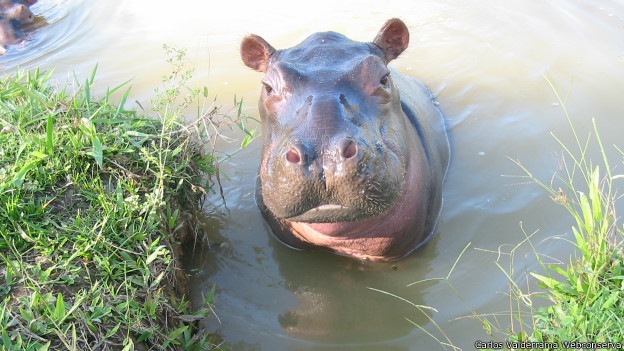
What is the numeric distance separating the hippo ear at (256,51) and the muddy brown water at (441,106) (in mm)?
1134

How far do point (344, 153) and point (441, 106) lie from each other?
3.88 metres

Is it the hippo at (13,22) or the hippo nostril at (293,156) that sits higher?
the hippo nostril at (293,156)

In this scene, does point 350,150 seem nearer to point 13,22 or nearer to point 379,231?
point 379,231

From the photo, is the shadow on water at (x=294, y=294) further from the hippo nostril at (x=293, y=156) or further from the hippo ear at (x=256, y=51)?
the hippo ear at (x=256, y=51)

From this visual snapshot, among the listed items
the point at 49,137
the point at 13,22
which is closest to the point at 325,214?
the point at 49,137

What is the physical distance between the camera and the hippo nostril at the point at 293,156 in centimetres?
294

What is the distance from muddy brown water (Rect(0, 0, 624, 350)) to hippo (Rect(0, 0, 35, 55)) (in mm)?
221

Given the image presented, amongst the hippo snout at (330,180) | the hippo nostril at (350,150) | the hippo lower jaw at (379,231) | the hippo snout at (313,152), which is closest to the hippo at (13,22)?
the hippo lower jaw at (379,231)

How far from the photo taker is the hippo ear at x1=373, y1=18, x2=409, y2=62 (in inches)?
172

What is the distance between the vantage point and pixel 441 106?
21.2 ft

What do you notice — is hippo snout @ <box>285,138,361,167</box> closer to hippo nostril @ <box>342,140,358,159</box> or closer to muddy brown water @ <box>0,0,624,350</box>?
hippo nostril @ <box>342,140,358,159</box>

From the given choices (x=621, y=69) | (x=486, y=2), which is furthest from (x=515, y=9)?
(x=621, y=69)

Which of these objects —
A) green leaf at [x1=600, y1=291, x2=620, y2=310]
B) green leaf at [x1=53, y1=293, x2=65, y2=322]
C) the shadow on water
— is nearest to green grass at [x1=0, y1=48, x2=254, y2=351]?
green leaf at [x1=53, y1=293, x2=65, y2=322]

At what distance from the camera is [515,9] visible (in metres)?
8.36
